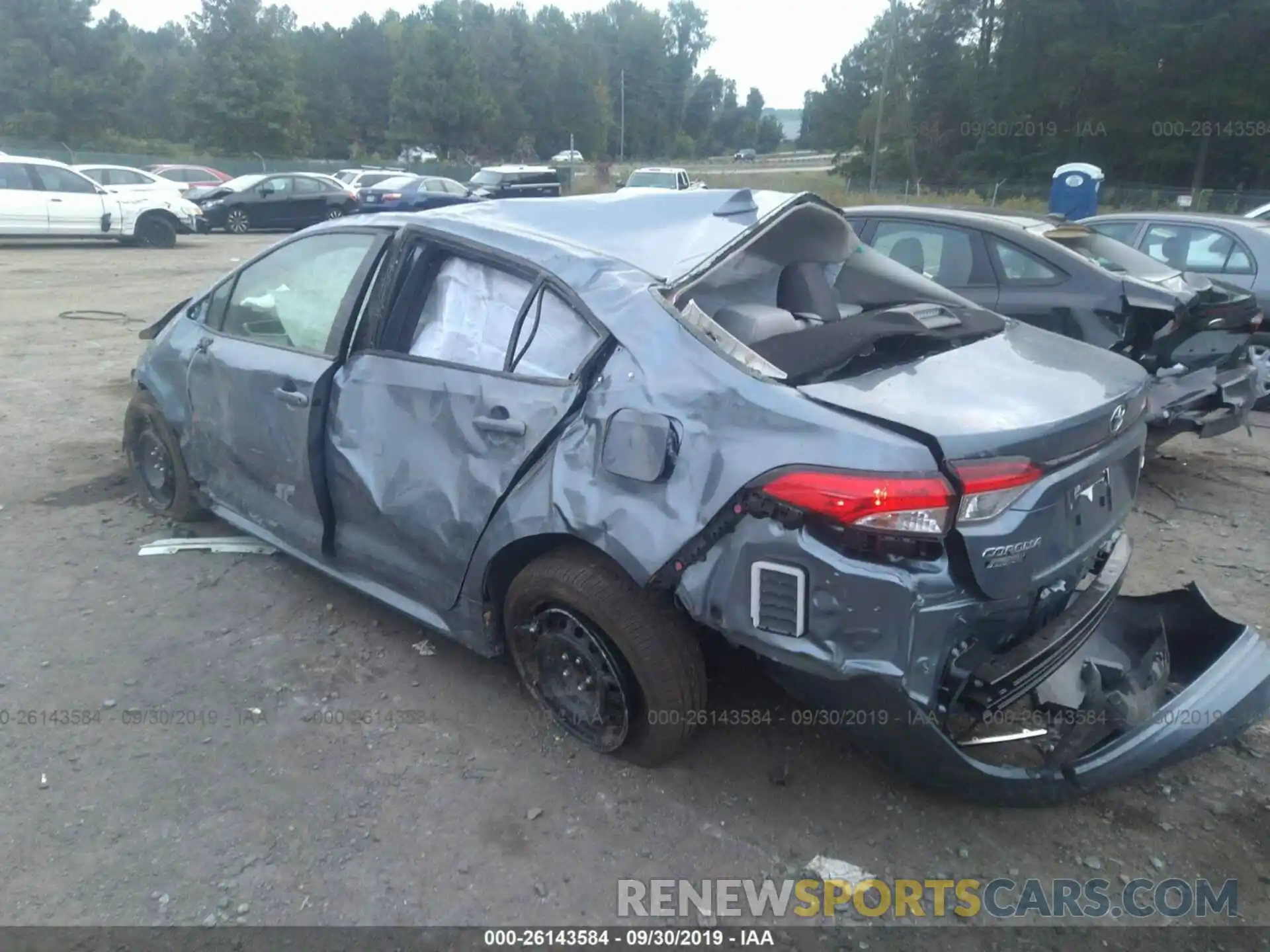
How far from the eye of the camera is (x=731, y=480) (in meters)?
2.44

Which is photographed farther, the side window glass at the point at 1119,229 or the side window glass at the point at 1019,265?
the side window glass at the point at 1119,229

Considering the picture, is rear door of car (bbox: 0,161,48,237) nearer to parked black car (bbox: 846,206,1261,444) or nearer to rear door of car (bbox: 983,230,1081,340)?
parked black car (bbox: 846,206,1261,444)

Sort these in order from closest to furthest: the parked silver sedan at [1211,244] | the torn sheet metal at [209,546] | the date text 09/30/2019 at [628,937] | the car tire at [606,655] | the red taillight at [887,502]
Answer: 1. the red taillight at [887,502]
2. the date text 09/30/2019 at [628,937]
3. the car tire at [606,655]
4. the torn sheet metal at [209,546]
5. the parked silver sedan at [1211,244]

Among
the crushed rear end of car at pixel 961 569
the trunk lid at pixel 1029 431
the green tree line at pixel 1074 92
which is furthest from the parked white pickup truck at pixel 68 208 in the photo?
the green tree line at pixel 1074 92

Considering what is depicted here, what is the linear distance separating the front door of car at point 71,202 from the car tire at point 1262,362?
1817cm

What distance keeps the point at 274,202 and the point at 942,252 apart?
2096 centimetres

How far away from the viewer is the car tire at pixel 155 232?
60.8ft

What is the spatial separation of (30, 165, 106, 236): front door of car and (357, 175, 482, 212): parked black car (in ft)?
22.2

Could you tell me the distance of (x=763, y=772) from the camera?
3.03 m

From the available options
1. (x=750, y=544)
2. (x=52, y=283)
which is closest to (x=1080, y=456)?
(x=750, y=544)

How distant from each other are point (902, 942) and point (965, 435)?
50.8 inches

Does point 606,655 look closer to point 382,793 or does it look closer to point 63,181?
point 382,793

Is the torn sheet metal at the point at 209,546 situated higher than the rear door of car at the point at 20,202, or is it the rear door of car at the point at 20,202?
the rear door of car at the point at 20,202

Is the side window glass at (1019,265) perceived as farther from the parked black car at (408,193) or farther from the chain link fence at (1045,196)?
the parked black car at (408,193)
